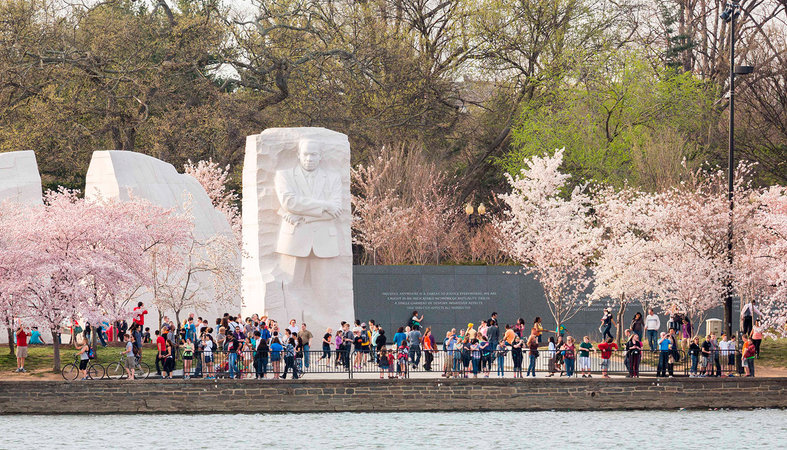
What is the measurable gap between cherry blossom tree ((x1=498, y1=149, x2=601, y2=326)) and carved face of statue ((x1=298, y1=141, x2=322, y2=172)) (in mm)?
8930

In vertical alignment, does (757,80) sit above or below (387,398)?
above

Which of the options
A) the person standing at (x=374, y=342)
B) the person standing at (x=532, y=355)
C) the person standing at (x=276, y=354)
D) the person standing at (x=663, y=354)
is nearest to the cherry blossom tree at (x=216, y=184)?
the person standing at (x=374, y=342)

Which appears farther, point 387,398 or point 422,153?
point 422,153

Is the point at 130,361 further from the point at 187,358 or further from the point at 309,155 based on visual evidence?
the point at 309,155

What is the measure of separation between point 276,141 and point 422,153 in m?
Result: 18.8

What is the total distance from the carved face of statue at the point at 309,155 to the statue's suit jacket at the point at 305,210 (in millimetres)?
272

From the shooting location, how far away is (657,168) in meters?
50.3

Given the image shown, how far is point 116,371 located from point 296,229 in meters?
9.56

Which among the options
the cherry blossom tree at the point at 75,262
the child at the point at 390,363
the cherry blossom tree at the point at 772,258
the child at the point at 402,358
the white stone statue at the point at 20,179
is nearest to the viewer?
the child at the point at 390,363

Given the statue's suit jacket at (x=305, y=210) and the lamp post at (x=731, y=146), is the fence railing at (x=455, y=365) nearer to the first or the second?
the lamp post at (x=731, y=146)

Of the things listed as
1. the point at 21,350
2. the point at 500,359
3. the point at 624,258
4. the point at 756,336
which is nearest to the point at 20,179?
the point at 21,350

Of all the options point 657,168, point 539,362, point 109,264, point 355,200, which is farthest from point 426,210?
point 109,264

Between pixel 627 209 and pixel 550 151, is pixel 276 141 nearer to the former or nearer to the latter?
pixel 627 209

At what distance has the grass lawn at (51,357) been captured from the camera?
33625 millimetres
